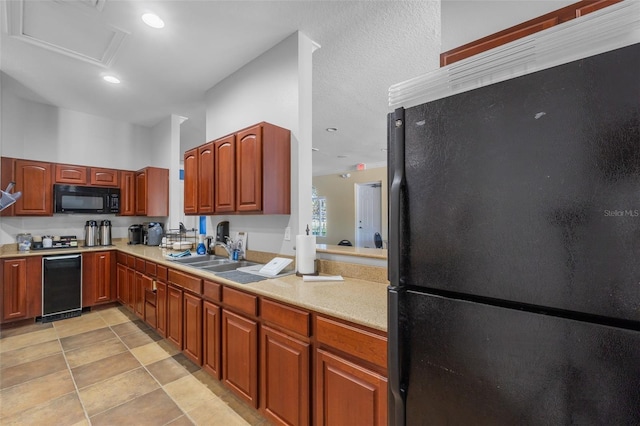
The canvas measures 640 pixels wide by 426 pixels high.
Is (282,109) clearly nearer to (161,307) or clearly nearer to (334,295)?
(334,295)

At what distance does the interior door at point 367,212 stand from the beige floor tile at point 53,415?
22.9 ft

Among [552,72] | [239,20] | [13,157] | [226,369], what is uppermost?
[239,20]

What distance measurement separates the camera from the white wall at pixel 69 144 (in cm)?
367

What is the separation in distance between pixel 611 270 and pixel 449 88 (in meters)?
0.65

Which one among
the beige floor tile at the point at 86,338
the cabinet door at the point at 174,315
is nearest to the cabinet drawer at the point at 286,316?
the cabinet door at the point at 174,315

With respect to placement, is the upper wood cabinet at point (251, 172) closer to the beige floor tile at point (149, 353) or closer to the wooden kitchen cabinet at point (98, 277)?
the beige floor tile at point (149, 353)

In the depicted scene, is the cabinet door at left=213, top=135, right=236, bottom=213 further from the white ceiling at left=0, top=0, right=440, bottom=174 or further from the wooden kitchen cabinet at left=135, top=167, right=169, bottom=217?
the wooden kitchen cabinet at left=135, top=167, right=169, bottom=217

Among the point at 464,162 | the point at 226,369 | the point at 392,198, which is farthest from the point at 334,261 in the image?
the point at 464,162

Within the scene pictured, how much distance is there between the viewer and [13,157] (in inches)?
144

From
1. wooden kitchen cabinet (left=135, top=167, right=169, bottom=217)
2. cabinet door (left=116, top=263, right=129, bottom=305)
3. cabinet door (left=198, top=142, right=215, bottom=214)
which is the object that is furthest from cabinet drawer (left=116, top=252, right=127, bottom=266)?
cabinet door (left=198, top=142, right=215, bottom=214)

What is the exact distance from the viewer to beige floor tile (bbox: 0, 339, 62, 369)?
8.43 feet

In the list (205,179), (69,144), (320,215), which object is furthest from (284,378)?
(320,215)

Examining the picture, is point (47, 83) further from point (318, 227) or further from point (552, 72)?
point (318, 227)

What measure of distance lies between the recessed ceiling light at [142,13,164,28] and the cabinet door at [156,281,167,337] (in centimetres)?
237
